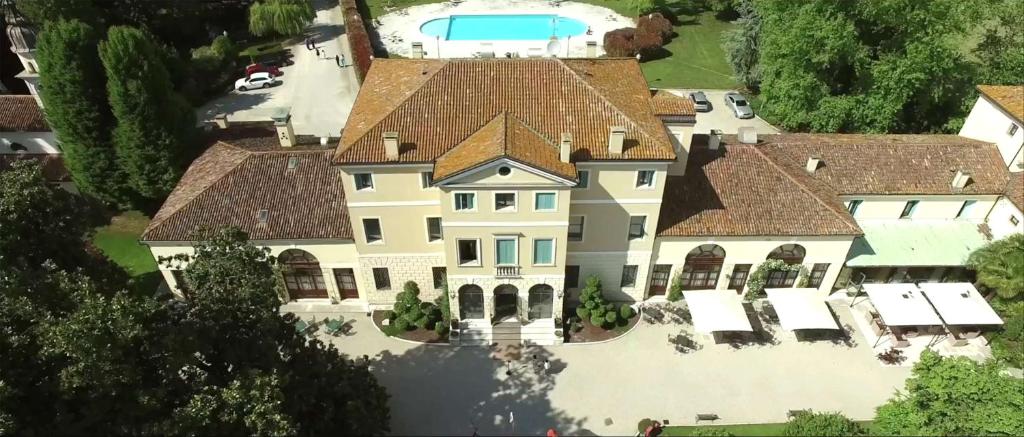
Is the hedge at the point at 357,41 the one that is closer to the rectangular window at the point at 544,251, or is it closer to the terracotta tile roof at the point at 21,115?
the terracotta tile roof at the point at 21,115

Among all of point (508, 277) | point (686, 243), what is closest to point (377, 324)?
point (508, 277)

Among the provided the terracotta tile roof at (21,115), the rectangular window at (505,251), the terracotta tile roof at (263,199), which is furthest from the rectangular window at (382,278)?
the terracotta tile roof at (21,115)

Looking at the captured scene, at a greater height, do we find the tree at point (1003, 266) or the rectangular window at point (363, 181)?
the rectangular window at point (363, 181)

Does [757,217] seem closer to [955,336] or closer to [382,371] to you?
[955,336]

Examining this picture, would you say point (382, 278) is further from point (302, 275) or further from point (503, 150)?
point (503, 150)

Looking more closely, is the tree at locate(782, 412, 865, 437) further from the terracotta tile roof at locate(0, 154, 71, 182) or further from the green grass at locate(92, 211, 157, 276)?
the terracotta tile roof at locate(0, 154, 71, 182)

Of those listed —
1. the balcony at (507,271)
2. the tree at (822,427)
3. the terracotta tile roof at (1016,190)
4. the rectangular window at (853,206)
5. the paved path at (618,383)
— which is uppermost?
the terracotta tile roof at (1016,190)
